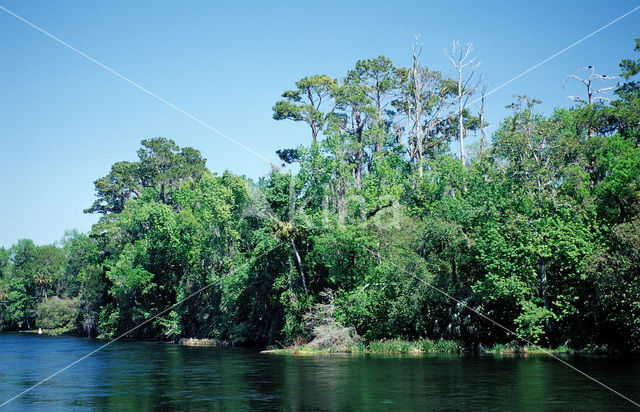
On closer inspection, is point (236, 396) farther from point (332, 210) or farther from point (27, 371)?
point (332, 210)

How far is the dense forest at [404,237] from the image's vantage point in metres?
37.3

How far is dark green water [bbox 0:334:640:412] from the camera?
2206 centimetres

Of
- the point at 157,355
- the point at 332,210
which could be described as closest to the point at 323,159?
the point at 332,210

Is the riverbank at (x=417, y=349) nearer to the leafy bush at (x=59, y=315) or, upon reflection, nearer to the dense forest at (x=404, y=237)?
the dense forest at (x=404, y=237)

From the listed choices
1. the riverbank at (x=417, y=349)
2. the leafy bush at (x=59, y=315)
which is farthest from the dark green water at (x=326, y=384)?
the leafy bush at (x=59, y=315)

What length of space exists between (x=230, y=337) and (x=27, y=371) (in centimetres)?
2202

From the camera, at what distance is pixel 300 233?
158 ft

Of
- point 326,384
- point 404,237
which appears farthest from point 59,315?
point 326,384

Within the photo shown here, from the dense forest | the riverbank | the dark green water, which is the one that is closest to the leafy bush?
the dense forest

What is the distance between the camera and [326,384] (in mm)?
26922

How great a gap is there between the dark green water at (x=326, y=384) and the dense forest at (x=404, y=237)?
4.68 meters

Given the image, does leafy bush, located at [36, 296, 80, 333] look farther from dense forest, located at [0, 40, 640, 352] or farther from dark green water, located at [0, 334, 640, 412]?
dark green water, located at [0, 334, 640, 412]

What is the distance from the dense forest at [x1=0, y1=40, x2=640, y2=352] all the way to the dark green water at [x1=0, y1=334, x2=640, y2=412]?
468 cm

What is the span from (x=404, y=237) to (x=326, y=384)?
60.4 ft
